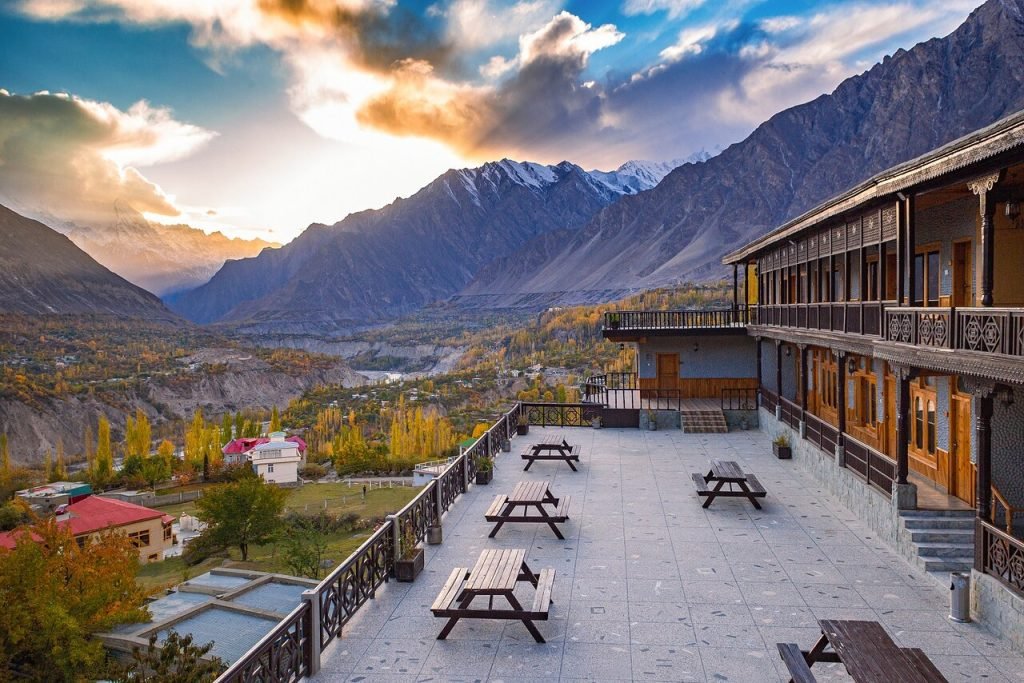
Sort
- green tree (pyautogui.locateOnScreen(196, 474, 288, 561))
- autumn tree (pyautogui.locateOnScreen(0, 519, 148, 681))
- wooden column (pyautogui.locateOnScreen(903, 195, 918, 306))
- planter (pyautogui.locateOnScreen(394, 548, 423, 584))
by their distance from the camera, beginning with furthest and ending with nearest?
1. green tree (pyautogui.locateOnScreen(196, 474, 288, 561))
2. autumn tree (pyautogui.locateOnScreen(0, 519, 148, 681))
3. wooden column (pyautogui.locateOnScreen(903, 195, 918, 306))
4. planter (pyautogui.locateOnScreen(394, 548, 423, 584))

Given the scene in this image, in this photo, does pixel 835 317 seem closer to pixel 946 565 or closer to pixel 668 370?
pixel 946 565

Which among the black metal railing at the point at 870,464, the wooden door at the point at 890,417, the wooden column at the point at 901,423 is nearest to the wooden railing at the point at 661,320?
the wooden door at the point at 890,417

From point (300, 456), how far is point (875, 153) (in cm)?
15363

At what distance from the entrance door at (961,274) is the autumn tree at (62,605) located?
108 feet

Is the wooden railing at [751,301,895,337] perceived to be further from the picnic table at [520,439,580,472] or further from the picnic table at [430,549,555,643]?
the picnic table at [430,549,555,643]

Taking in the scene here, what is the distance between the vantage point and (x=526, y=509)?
1244 cm

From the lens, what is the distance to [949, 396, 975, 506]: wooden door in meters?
11.3

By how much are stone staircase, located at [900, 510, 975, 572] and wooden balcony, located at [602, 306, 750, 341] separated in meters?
15.8

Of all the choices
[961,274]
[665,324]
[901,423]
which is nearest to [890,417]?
[961,274]

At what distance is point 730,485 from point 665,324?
1528cm

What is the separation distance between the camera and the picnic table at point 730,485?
13.2 meters

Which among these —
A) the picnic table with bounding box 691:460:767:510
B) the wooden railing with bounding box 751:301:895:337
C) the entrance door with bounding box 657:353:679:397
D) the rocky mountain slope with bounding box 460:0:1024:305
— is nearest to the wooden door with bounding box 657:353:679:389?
the entrance door with bounding box 657:353:679:397

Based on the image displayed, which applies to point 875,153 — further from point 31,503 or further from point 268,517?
point 31,503

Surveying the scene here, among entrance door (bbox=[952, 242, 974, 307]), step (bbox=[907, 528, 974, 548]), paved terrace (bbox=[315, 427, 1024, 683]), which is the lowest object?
paved terrace (bbox=[315, 427, 1024, 683])
